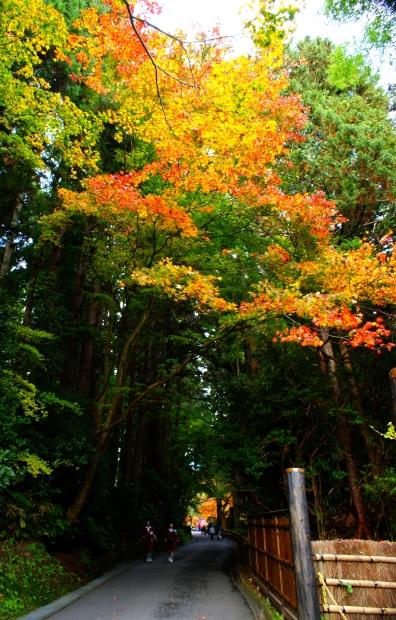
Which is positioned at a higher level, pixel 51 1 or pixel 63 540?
pixel 51 1

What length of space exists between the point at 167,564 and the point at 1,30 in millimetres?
16064

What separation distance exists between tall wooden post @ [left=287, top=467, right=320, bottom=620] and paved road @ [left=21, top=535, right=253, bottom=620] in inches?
143

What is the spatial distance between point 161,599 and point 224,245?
822cm

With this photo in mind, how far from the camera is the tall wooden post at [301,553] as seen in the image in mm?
4270

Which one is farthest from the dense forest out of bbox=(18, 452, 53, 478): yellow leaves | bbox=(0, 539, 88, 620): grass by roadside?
bbox=(0, 539, 88, 620): grass by roadside

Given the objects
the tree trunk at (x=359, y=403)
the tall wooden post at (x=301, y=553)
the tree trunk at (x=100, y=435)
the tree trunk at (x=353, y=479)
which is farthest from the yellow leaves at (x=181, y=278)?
the tall wooden post at (x=301, y=553)

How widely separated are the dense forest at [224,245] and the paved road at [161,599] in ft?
6.06

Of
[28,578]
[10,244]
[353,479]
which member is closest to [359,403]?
[353,479]

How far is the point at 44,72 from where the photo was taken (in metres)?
13.4

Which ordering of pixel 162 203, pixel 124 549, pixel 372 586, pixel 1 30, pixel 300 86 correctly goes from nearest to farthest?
pixel 372 586 → pixel 1 30 → pixel 162 203 → pixel 300 86 → pixel 124 549

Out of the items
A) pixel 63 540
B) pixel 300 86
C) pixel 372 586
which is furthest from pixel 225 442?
pixel 300 86

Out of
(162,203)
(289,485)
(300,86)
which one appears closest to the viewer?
(289,485)

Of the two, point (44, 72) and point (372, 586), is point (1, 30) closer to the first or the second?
point (44, 72)

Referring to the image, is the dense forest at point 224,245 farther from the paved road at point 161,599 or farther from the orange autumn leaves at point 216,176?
the paved road at point 161,599
